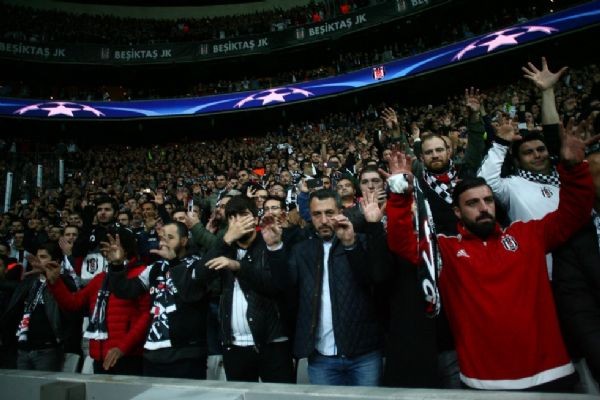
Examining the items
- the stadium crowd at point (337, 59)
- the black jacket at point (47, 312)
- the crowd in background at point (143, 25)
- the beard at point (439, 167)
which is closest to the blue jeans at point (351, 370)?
the beard at point (439, 167)

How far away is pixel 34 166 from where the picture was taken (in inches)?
591

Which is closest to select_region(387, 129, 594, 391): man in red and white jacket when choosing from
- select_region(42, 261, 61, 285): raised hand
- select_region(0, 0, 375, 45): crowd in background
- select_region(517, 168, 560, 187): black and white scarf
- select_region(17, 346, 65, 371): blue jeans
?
select_region(517, 168, 560, 187): black and white scarf

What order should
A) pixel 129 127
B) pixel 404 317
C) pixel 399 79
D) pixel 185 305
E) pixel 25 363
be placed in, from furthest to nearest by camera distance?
pixel 129 127
pixel 399 79
pixel 25 363
pixel 185 305
pixel 404 317

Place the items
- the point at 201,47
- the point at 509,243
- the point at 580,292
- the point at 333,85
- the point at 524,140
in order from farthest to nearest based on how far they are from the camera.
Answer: the point at 201,47, the point at 333,85, the point at 524,140, the point at 509,243, the point at 580,292

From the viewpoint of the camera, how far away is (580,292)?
1.90m

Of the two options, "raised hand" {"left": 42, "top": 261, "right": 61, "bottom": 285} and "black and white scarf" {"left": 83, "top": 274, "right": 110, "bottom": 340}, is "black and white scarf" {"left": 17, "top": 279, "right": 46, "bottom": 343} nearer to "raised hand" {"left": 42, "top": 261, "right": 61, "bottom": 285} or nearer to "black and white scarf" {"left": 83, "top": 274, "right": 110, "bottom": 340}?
"raised hand" {"left": 42, "top": 261, "right": 61, "bottom": 285}

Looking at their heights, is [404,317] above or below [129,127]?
below

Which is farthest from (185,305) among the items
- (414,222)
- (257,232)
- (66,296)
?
(414,222)

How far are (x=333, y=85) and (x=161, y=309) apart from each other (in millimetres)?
16398

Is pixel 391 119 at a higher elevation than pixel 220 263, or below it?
higher

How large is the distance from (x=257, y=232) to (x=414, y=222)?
53.2 inches

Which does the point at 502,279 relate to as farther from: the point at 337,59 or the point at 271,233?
the point at 337,59

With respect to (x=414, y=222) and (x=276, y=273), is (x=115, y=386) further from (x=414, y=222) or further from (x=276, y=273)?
(x=414, y=222)

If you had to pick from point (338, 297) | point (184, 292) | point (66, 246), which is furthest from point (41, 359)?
point (338, 297)
